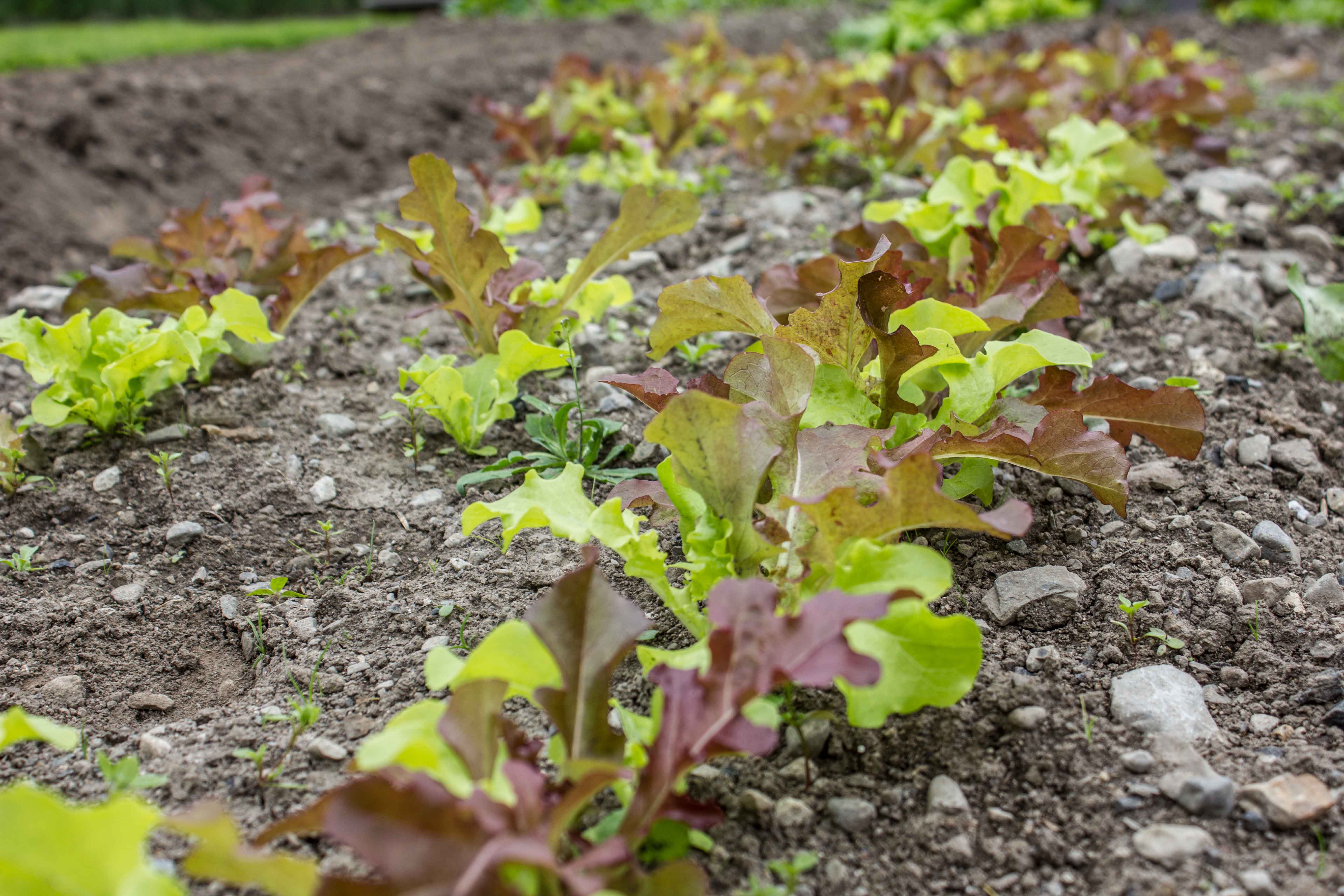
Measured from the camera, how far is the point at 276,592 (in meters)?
1.75

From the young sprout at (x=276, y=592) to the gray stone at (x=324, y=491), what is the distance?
24 cm

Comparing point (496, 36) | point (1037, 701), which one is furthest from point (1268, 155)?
point (496, 36)

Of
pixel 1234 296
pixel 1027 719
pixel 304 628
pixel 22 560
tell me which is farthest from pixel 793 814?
pixel 1234 296

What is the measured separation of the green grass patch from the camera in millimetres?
6562

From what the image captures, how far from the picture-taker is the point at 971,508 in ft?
4.10

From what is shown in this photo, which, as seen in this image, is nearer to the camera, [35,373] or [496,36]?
[35,373]

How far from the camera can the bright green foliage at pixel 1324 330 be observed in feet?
7.47

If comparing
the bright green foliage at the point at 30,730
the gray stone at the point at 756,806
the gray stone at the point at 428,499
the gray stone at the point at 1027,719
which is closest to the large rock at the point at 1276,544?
the gray stone at the point at 1027,719

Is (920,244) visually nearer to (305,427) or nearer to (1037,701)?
(1037,701)

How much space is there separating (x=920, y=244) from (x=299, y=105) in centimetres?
408

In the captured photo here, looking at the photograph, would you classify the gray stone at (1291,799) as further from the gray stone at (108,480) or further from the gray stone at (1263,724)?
the gray stone at (108,480)

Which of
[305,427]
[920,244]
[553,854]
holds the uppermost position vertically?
[920,244]

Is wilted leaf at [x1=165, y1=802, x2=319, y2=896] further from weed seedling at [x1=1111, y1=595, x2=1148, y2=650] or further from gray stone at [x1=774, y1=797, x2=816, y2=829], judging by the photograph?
weed seedling at [x1=1111, y1=595, x2=1148, y2=650]

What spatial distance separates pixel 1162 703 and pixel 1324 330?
138cm
